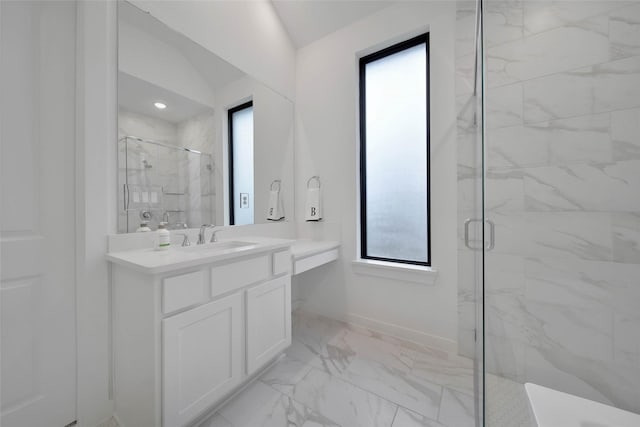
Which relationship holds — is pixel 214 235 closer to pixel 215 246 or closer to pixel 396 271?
pixel 215 246

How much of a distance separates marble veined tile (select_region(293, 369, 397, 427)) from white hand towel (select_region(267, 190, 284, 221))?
134cm

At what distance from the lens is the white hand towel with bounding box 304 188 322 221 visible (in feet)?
7.70

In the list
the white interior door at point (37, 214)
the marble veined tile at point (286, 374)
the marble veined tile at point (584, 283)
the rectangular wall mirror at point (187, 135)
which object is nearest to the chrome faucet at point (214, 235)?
the rectangular wall mirror at point (187, 135)

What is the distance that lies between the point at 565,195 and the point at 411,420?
1410 mm

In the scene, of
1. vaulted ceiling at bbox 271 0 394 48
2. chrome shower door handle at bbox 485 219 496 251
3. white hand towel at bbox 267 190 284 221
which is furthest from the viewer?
white hand towel at bbox 267 190 284 221

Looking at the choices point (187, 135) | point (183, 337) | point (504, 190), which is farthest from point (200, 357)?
Result: point (504, 190)

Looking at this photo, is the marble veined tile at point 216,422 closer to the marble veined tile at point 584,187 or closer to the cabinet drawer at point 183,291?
the cabinet drawer at point 183,291

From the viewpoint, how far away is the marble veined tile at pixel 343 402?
1.24 metres

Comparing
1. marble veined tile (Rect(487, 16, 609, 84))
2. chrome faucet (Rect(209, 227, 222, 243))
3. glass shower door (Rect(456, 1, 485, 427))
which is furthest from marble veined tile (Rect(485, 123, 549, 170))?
chrome faucet (Rect(209, 227, 222, 243))

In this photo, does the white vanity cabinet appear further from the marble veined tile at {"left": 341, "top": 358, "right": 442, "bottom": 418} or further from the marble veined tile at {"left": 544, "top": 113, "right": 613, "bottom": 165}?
the marble veined tile at {"left": 544, "top": 113, "right": 613, "bottom": 165}

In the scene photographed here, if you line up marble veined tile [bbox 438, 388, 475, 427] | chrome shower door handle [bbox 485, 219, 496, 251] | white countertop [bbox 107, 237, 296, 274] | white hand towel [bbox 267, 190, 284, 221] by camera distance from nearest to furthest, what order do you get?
1. white countertop [bbox 107, 237, 296, 274]
2. marble veined tile [bbox 438, 388, 475, 427]
3. chrome shower door handle [bbox 485, 219, 496, 251]
4. white hand towel [bbox 267, 190, 284, 221]

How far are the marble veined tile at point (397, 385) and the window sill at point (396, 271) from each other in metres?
0.65

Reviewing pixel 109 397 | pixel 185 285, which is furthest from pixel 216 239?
pixel 109 397

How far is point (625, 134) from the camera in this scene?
1.11m
